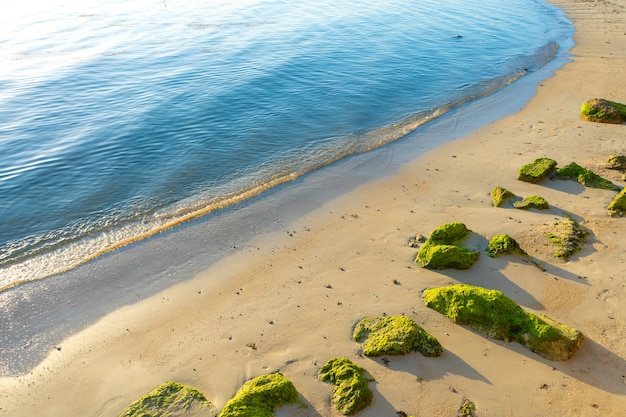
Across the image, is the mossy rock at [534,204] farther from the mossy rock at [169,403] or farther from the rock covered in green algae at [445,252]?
the mossy rock at [169,403]

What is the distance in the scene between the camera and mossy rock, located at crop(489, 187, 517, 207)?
A: 12625 mm

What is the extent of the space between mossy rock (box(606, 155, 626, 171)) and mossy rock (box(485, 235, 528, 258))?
586 centimetres

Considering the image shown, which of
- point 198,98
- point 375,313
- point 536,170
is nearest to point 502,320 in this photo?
point 375,313

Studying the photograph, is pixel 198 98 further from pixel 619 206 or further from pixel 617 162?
pixel 619 206

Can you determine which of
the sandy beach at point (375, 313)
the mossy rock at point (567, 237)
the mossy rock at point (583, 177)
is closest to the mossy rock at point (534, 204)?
the sandy beach at point (375, 313)

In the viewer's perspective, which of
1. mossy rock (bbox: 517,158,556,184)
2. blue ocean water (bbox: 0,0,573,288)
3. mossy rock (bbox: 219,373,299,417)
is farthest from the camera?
blue ocean water (bbox: 0,0,573,288)

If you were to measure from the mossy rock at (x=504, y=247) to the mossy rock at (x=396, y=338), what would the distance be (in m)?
3.18

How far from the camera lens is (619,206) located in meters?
11.9

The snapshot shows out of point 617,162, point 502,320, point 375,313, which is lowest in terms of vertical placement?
point 375,313

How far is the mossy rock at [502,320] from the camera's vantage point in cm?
812

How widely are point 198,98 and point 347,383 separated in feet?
57.4

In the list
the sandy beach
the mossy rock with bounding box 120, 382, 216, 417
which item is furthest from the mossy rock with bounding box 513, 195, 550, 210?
the mossy rock with bounding box 120, 382, 216, 417

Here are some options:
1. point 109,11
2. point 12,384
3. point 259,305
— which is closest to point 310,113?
point 259,305

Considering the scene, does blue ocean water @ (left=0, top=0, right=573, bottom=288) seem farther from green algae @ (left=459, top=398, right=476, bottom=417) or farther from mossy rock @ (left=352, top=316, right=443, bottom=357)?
green algae @ (left=459, top=398, right=476, bottom=417)
